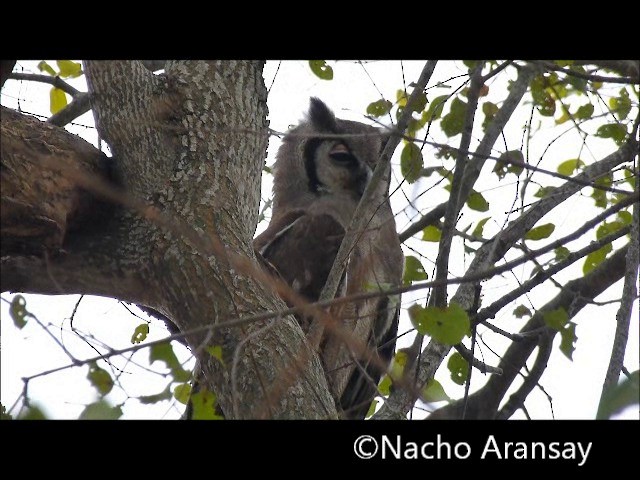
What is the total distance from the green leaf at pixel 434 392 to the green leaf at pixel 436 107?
1.07 meters

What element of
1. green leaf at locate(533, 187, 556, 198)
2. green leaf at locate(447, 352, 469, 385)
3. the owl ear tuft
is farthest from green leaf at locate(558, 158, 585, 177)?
the owl ear tuft

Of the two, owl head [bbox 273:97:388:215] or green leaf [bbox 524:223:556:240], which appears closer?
green leaf [bbox 524:223:556:240]

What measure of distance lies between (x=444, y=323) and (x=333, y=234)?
232 centimetres

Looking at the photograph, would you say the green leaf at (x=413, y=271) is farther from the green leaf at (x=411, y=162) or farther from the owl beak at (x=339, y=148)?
the owl beak at (x=339, y=148)

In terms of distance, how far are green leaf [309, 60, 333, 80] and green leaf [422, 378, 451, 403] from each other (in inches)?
51.4

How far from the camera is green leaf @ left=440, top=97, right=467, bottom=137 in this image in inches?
156

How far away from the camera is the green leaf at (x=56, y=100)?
4586 millimetres

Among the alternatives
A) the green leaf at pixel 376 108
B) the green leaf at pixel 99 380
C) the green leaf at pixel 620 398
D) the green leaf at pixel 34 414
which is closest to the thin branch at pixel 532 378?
the green leaf at pixel 376 108

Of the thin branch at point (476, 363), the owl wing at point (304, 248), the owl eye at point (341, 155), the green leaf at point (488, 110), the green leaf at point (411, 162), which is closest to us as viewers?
the thin branch at point (476, 363)

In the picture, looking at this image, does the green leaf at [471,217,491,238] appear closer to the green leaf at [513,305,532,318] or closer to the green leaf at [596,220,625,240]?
the green leaf at [513,305,532,318]
